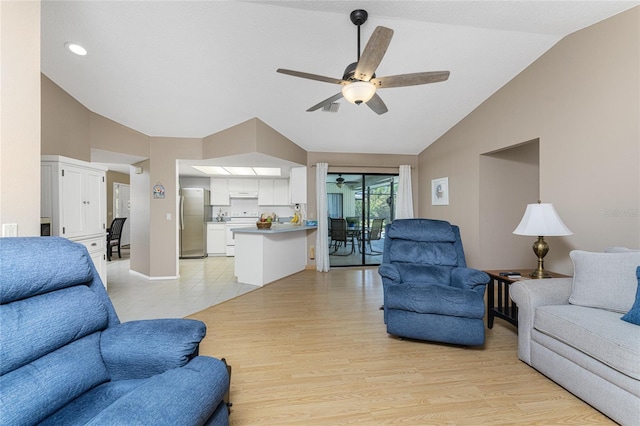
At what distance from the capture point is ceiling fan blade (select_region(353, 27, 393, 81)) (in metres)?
1.58

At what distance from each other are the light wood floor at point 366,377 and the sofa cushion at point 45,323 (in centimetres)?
95

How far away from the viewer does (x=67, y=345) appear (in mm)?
1044

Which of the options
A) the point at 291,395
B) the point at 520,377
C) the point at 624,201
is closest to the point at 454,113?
the point at 624,201

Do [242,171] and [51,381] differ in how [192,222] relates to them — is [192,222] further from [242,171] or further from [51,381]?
[51,381]

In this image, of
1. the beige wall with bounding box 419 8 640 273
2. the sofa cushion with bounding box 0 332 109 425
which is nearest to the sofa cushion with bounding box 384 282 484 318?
the beige wall with bounding box 419 8 640 273

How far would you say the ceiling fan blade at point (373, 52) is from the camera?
1578mm

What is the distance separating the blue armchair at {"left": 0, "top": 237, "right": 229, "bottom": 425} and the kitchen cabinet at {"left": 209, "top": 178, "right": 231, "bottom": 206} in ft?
18.6

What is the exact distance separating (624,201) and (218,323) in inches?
153

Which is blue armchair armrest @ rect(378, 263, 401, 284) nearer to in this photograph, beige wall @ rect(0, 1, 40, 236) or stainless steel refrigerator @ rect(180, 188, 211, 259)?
beige wall @ rect(0, 1, 40, 236)

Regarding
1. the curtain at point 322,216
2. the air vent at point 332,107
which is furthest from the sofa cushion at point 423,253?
the curtain at point 322,216

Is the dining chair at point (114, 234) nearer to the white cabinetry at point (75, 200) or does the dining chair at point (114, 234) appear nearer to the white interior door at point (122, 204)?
the white interior door at point (122, 204)

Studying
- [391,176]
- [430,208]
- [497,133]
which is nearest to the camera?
[497,133]

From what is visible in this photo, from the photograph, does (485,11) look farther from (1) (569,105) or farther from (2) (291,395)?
(2) (291,395)

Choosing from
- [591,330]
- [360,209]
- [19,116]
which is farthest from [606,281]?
[360,209]
